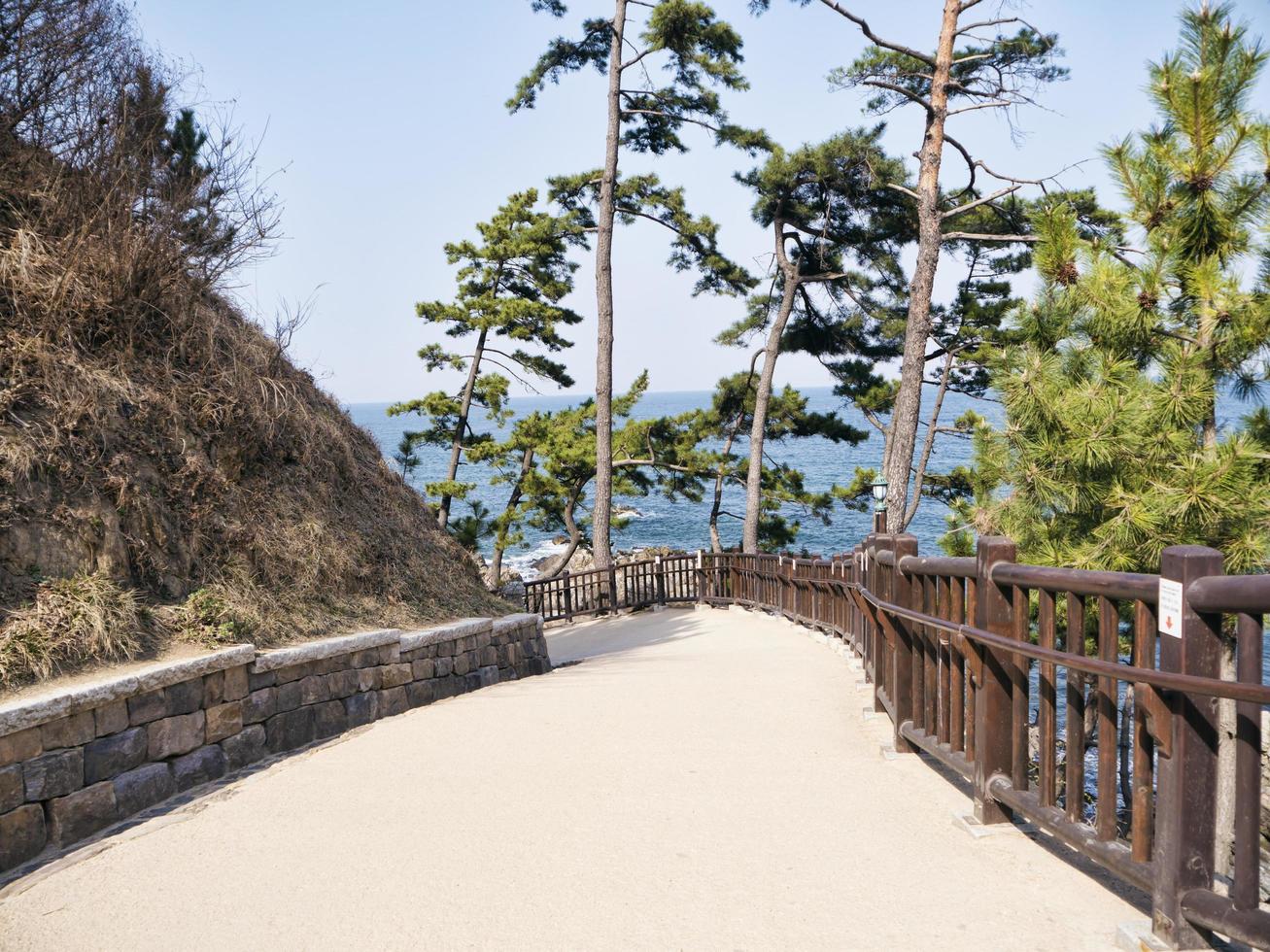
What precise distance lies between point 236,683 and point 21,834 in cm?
144

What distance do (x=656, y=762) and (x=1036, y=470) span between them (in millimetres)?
5213

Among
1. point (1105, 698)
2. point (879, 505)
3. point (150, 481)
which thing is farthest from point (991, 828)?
point (879, 505)

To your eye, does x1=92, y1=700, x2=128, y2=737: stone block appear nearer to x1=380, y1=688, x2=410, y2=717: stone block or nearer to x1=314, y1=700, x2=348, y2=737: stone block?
x1=314, y1=700, x2=348, y2=737: stone block

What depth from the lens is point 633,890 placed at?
3316 mm

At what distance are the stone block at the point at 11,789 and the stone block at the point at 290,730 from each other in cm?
160

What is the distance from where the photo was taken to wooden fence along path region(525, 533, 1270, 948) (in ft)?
7.75

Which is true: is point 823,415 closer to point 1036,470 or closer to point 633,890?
point 1036,470

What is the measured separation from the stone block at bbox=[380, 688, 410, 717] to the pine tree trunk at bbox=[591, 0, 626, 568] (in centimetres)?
1134

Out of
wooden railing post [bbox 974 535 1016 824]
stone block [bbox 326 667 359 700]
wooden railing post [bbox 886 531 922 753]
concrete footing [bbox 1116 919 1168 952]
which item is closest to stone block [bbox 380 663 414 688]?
stone block [bbox 326 667 359 700]

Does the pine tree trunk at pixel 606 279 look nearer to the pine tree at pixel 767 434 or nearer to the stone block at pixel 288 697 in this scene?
the pine tree at pixel 767 434

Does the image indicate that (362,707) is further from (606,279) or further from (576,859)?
(606,279)

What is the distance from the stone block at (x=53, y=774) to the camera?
400cm

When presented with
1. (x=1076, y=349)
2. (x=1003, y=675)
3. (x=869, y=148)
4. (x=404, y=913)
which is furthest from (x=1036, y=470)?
(x=869, y=148)

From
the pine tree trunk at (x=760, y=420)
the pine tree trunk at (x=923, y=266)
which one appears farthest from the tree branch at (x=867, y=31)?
the pine tree trunk at (x=760, y=420)
